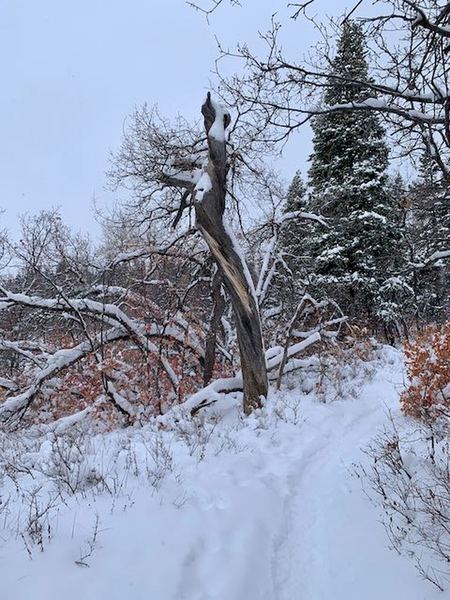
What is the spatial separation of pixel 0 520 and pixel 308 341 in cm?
831

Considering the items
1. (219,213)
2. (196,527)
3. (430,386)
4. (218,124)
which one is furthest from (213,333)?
(196,527)

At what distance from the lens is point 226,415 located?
27.5ft

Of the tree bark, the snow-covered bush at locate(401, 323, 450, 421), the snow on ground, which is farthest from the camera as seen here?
the tree bark

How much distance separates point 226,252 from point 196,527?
487 cm

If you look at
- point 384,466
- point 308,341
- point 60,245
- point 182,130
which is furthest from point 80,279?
point 384,466

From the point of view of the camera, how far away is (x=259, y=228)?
10781mm

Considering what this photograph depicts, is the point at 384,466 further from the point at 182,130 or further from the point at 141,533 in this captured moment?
the point at 182,130

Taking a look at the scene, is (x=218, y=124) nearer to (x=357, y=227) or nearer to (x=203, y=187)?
(x=203, y=187)

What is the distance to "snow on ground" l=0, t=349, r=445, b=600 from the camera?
2.91m

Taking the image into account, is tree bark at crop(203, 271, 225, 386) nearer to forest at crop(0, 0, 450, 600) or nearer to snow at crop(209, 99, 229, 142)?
forest at crop(0, 0, 450, 600)

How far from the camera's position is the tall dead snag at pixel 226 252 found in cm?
716

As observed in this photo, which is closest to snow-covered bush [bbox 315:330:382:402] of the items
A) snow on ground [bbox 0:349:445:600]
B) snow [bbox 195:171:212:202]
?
snow on ground [bbox 0:349:445:600]

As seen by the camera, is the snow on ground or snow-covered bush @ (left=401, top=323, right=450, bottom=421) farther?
snow-covered bush @ (left=401, top=323, right=450, bottom=421)

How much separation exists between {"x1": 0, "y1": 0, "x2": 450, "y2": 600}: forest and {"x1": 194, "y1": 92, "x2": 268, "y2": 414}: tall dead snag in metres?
0.04
